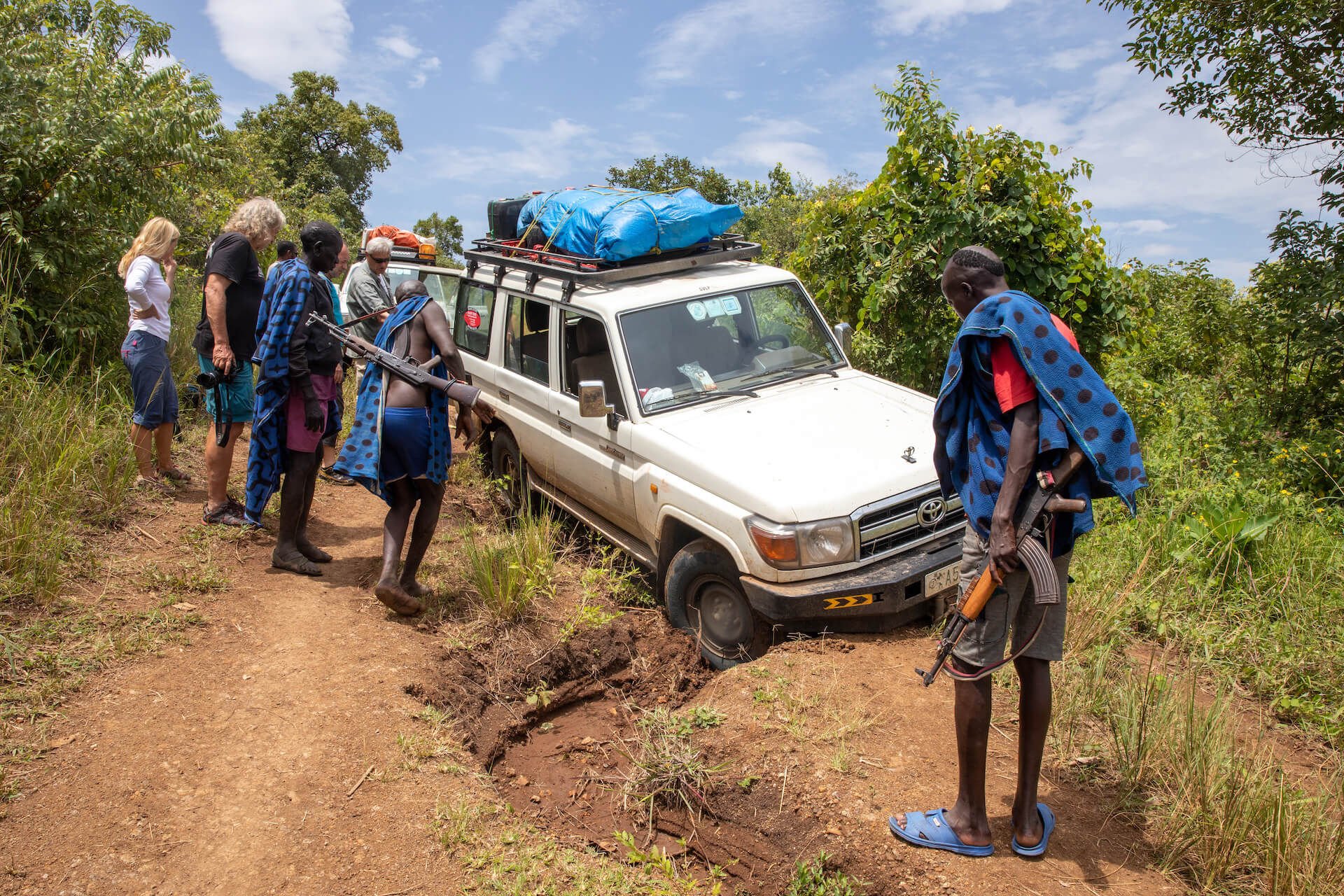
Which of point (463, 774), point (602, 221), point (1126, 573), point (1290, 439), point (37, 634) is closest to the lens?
point (463, 774)

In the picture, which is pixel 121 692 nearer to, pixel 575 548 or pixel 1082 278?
pixel 575 548

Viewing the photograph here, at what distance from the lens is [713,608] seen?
4500 mm

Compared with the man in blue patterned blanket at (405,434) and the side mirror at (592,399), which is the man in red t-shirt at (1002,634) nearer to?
the side mirror at (592,399)

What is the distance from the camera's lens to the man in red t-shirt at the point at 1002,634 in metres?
2.67

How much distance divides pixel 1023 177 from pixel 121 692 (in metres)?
6.60

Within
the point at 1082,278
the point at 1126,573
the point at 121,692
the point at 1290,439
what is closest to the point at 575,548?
the point at 121,692

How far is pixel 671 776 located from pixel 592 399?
1.99 meters

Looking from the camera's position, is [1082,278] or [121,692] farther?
[1082,278]

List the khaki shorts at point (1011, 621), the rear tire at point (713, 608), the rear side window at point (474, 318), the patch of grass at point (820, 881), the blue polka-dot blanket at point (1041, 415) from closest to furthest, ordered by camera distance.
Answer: the blue polka-dot blanket at point (1041, 415), the khaki shorts at point (1011, 621), the patch of grass at point (820, 881), the rear tire at point (713, 608), the rear side window at point (474, 318)

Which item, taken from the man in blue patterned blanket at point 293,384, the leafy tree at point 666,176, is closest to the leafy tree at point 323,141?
the leafy tree at point 666,176

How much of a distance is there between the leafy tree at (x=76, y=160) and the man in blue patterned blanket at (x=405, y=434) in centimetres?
274

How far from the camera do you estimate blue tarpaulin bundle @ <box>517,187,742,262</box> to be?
5.42 meters

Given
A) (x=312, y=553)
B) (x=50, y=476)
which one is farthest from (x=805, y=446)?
(x=50, y=476)

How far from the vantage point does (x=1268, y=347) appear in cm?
810
